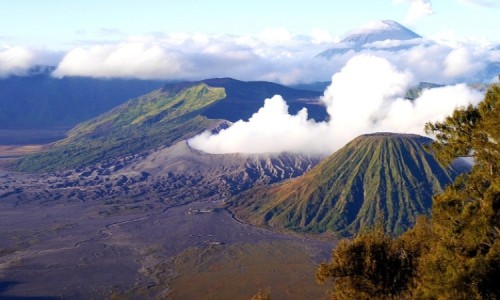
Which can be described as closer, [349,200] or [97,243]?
[97,243]

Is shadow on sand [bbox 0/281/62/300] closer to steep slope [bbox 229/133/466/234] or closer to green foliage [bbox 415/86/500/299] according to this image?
steep slope [bbox 229/133/466/234]

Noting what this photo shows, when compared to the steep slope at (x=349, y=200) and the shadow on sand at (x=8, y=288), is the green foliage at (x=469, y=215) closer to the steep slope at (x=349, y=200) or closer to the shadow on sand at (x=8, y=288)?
the shadow on sand at (x=8, y=288)

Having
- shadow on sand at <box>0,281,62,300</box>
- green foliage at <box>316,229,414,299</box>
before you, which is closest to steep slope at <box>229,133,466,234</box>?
shadow on sand at <box>0,281,62,300</box>

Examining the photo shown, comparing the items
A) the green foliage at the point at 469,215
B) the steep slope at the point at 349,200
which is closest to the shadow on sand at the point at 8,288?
the steep slope at the point at 349,200

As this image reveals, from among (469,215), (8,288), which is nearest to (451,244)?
(469,215)

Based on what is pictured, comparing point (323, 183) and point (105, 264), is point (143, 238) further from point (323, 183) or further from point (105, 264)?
point (323, 183)

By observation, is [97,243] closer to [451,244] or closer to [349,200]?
[349,200]

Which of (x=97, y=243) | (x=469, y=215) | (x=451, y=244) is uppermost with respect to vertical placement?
(x=469, y=215)

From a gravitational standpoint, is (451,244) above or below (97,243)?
above
